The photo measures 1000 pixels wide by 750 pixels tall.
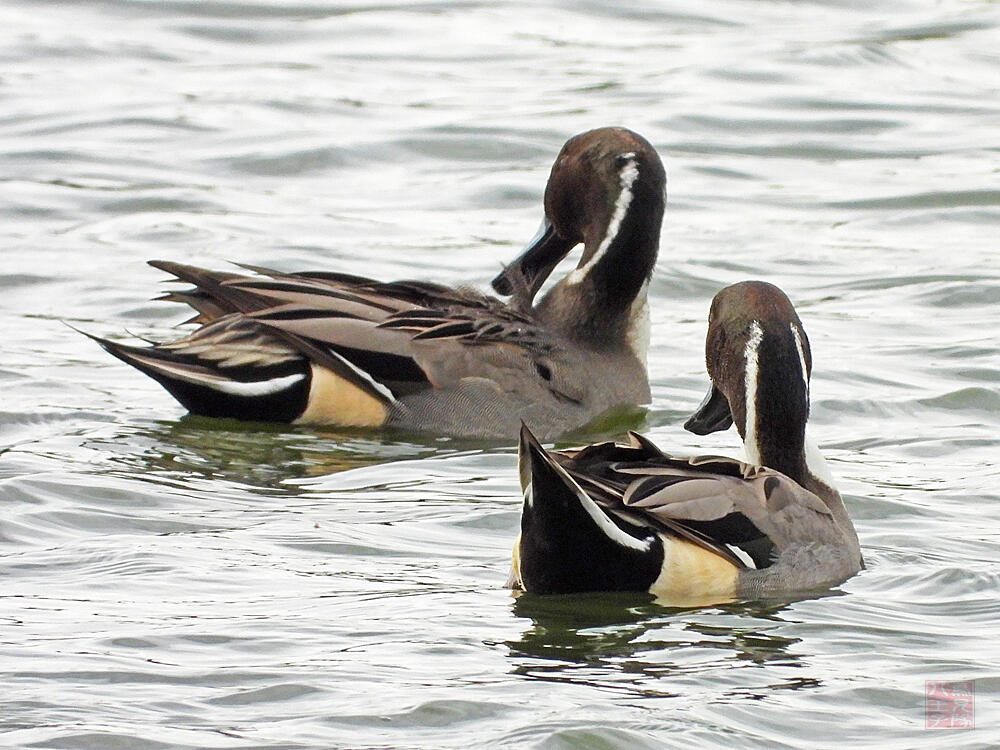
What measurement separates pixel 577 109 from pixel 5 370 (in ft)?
24.4

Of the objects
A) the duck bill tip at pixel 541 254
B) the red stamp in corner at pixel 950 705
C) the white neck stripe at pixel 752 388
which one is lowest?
the red stamp in corner at pixel 950 705

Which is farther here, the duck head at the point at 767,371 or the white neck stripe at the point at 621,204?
the white neck stripe at the point at 621,204

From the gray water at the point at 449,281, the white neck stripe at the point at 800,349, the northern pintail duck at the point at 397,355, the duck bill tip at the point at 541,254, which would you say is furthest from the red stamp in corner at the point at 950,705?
the duck bill tip at the point at 541,254

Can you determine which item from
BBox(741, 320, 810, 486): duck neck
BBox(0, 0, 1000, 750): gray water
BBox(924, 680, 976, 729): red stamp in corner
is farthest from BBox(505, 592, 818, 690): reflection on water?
BBox(741, 320, 810, 486): duck neck

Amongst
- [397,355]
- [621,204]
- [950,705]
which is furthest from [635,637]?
[621,204]

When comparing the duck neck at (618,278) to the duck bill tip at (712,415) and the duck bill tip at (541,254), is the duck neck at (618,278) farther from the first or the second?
the duck bill tip at (712,415)

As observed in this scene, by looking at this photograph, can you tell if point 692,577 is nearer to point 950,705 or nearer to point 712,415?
point 950,705

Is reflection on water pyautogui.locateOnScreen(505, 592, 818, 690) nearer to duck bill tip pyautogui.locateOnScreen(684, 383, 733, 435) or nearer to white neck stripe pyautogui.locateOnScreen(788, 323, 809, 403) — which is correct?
white neck stripe pyautogui.locateOnScreen(788, 323, 809, 403)

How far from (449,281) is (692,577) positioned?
19.6 feet

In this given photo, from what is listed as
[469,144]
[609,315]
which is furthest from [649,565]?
[469,144]

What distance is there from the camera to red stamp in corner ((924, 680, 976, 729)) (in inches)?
218

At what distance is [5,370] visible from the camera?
9969mm

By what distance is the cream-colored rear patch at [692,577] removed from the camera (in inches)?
252

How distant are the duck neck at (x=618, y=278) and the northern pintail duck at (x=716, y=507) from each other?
7.93ft
